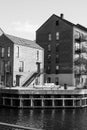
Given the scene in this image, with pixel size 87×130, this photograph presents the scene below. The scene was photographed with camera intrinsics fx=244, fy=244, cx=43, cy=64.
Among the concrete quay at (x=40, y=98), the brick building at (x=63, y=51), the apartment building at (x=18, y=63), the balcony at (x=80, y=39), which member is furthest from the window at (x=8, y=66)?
the balcony at (x=80, y=39)

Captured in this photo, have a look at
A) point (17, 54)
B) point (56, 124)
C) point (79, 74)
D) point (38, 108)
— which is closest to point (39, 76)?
point (17, 54)

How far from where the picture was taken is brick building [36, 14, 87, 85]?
208 feet

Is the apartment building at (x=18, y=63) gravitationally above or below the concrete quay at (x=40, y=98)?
above

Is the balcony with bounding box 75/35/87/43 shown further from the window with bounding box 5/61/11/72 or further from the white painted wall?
the window with bounding box 5/61/11/72

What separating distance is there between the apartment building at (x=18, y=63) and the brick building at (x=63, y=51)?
843cm

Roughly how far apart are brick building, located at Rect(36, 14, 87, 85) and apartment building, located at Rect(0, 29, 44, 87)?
843 cm

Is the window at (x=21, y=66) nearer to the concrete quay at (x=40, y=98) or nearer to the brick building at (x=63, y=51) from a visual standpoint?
the concrete quay at (x=40, y=98)

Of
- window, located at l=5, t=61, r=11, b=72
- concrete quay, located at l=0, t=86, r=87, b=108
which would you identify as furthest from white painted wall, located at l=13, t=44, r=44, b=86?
concrete quay, located at l=0, t=86, r=87, b=108

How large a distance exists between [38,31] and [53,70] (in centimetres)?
1224

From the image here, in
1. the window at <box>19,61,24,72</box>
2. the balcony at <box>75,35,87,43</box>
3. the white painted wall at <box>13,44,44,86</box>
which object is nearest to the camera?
the white painted wall at <box>13,44,44,86</box>

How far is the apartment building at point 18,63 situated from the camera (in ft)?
170

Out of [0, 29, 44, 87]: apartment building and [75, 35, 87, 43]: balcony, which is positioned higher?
[75, 35, 87, 43]: balcony

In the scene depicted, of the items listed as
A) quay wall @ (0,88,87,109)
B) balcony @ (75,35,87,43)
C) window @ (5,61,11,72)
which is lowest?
quay wall @ (0,88,87,109)

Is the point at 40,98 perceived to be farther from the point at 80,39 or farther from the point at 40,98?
the point at 80,39
